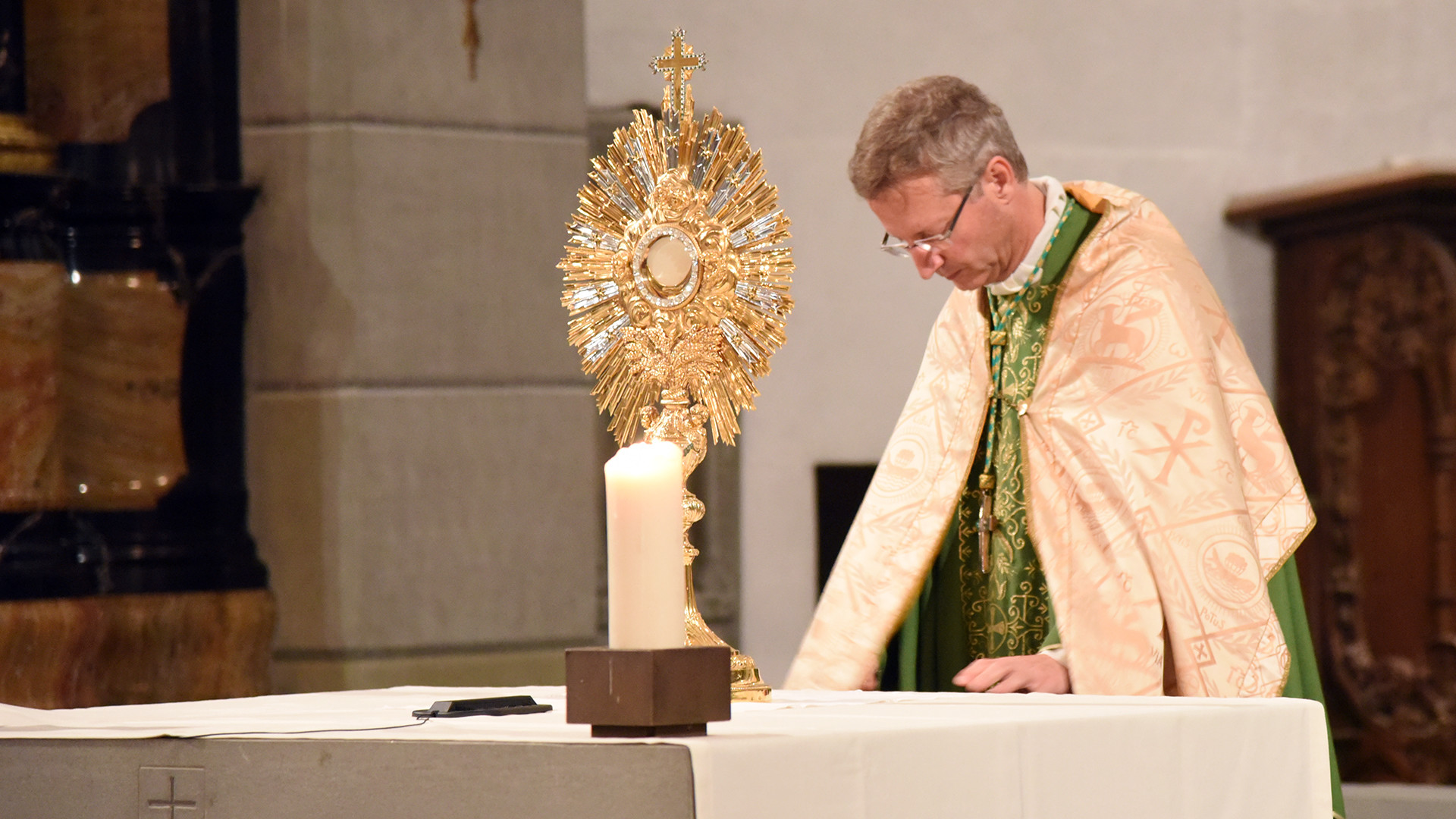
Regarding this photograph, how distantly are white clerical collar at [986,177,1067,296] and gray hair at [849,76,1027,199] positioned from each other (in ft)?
0.54

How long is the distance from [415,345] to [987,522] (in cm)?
191

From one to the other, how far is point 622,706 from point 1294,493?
1.50 metres

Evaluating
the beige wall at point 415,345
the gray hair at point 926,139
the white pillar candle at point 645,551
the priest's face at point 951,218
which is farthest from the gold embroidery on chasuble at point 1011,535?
the beige wall at point 415,345

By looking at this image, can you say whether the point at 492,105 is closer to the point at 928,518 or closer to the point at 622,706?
the point at 928,518

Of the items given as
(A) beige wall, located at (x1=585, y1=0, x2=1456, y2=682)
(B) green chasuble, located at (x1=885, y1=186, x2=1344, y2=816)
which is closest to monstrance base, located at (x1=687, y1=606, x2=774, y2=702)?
(B) green chasuble, located at (x1=885, y1=186, x2=1344, y2=816)

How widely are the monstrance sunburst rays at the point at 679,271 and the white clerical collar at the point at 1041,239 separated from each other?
2.78ft

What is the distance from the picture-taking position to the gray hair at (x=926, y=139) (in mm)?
2768

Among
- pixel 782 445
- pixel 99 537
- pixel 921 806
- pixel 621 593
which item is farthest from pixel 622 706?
pixel 782 445

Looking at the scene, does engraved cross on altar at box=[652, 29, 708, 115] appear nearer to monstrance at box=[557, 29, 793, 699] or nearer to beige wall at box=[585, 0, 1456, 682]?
monstrance at box=[557, 29, 793, 699]

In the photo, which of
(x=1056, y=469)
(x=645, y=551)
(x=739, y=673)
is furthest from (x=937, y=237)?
(x=645, y=551)

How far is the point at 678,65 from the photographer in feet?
7.25

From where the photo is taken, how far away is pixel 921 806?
1645 millimetres

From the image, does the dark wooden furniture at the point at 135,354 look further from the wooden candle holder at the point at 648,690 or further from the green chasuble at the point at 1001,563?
Answer: the wooden candle holder at the point at 648,690

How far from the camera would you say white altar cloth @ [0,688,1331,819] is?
5.04 ft
